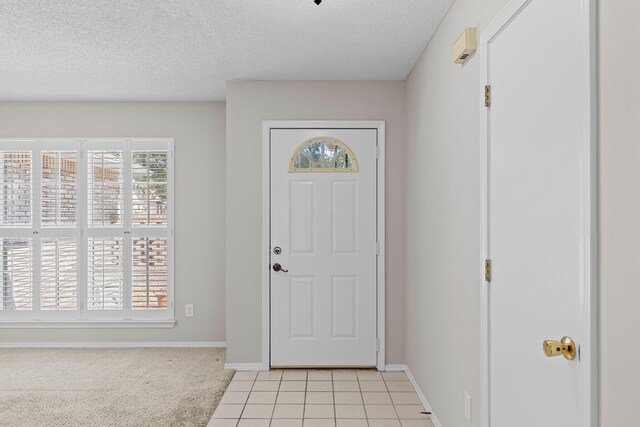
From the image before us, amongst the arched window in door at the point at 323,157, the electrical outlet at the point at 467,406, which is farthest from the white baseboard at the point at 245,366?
the electrical outlet at the point at 467,406

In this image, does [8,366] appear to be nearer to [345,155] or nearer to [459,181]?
[345,155]

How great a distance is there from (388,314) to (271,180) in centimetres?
152

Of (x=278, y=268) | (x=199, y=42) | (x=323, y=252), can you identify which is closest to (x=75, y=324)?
(x=278, y=268)

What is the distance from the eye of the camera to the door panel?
4.19ft

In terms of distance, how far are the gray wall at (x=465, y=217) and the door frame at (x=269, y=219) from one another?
25 centimetres

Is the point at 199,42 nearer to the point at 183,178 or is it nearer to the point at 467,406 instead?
the point at 183,178

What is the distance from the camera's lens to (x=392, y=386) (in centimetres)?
348

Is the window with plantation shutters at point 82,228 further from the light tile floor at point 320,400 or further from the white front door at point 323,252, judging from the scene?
the light tile floor at point 320,400

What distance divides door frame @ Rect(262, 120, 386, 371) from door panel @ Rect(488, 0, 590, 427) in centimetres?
188

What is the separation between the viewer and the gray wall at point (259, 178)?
3826mm

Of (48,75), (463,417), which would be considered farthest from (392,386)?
(48,75)

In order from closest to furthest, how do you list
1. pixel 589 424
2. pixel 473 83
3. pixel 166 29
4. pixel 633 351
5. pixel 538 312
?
pixel 633 351 → pixel 589 424 → pixel 538 312 → pixel 473 83 → pixel 166 29

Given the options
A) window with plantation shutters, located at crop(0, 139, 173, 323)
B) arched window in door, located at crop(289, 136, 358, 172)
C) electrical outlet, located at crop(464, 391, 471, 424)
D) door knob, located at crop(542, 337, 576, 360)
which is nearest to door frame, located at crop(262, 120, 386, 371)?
arched window in door, located at crop(289, 136, 358, 172)

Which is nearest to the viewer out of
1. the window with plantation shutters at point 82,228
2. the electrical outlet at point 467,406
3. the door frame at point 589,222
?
the door frame at point 589,222
